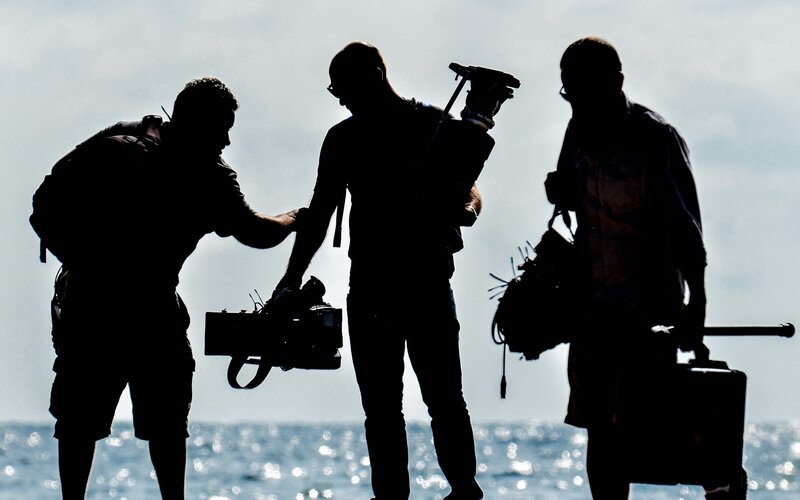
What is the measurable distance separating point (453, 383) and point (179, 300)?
4.93 feet

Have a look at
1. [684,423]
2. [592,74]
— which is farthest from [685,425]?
[592,74]

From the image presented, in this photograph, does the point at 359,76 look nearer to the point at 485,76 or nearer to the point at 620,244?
the point at 485,76

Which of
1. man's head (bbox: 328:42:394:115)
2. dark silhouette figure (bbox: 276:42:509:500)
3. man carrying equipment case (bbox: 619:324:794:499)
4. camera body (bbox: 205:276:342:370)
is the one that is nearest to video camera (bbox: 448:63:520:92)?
dark silhouette figure (bbox: 276:42:509:500)

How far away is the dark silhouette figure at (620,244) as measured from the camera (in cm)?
714

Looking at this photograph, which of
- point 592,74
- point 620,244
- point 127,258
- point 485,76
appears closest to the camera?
point 592,74

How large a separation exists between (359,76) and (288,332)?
4.54ft

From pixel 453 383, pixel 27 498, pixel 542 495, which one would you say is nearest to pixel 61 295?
pixel 453 383

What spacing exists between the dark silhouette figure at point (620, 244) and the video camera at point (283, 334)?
5.33ft

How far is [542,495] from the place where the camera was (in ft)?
169

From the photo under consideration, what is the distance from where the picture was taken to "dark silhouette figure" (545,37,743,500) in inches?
281

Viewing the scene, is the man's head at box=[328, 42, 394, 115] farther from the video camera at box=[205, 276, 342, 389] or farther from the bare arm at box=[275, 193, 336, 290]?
the video camera at box=[205, 276, 342, 389]

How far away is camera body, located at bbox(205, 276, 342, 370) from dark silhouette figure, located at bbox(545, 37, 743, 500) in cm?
162

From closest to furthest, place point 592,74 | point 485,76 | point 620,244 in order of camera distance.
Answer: point 592,74 → point 620,244 → point 485,76

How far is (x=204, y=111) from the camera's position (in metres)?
8.27
